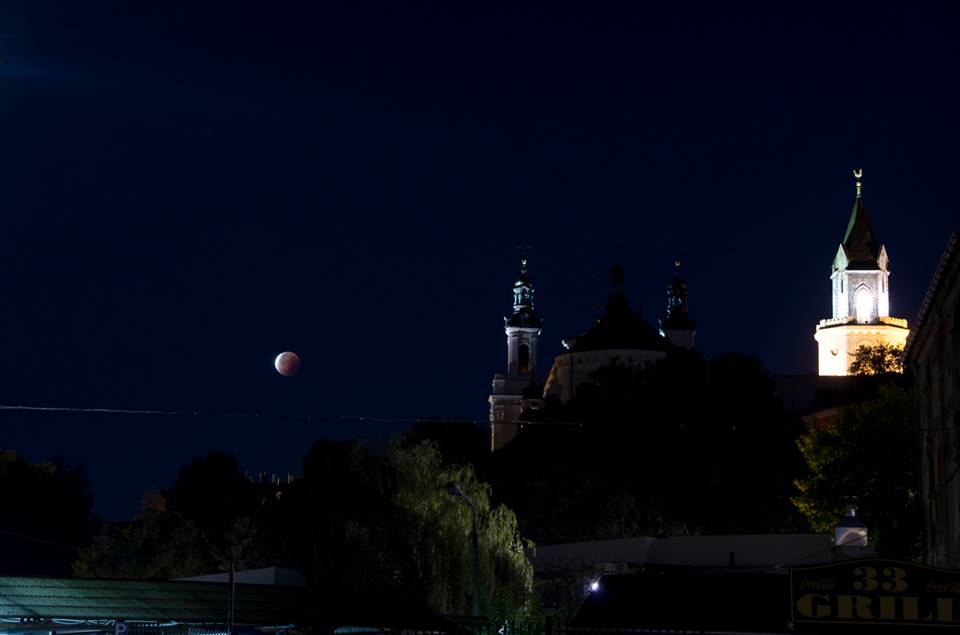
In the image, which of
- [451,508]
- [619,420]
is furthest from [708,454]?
[451,508]

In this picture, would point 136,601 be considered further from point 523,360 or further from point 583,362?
point 523,360

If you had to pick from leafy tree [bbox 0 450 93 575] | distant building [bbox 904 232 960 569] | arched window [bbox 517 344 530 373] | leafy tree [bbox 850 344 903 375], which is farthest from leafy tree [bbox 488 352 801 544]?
arched window [bbox 517 344 530 373]

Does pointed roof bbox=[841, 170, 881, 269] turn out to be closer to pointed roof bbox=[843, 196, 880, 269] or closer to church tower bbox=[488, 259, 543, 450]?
pointed roof bbox=[843, 196, 880, 269]

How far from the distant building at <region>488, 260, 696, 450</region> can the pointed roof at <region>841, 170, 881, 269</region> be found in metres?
16.5

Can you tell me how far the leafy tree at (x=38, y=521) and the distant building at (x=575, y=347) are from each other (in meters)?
37.5

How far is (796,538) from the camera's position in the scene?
188 feet

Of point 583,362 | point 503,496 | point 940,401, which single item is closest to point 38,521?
point 503,496

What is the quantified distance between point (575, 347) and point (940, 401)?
Result: 97.1 metres

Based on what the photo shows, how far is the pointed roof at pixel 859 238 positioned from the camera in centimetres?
15300

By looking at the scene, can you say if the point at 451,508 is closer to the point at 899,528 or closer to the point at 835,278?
the point at 899,528

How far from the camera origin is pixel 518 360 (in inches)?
6658

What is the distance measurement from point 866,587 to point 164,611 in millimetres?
14479

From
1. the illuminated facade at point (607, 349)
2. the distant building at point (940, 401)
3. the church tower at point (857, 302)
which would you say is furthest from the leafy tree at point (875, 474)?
the church tower at point (857, 302)

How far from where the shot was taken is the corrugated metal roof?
3008 centimetres
